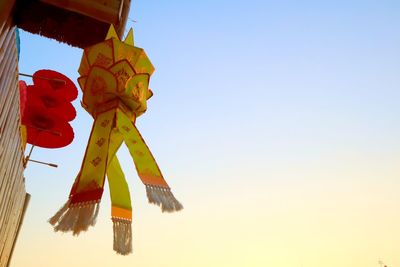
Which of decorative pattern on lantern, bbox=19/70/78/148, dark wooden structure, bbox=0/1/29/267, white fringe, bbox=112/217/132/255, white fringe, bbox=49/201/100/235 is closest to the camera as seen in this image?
white fringe, bbox=49/201/100/235

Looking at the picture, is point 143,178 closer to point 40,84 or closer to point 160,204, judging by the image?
point 160,204

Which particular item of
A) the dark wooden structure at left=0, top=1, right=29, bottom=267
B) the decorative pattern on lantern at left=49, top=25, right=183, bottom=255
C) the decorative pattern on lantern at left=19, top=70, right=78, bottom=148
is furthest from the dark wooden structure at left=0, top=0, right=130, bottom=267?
the decorative pattern on lantern at left=19, top=70, right=78, bottom=148

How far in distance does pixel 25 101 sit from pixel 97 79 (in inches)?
77.9

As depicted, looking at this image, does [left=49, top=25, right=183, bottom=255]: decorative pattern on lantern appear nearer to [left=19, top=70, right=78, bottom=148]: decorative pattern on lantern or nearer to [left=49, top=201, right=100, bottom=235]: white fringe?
[left=49, top=201, right=100, bottom=235]: white fringe

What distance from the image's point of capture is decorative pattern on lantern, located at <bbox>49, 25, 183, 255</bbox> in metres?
1.98

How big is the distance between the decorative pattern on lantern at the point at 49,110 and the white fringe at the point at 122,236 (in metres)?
2.37

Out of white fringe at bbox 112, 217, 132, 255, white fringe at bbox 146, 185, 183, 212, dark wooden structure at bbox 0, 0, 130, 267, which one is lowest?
white fringe at bbox 112, 217, 132, 255

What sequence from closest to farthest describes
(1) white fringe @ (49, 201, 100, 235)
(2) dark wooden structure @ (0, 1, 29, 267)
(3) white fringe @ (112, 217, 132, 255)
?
1. (1) white fringe @ (49, 201, 100, 235)
2. (3) white fringe @ (112, 217, 132, 255)
3. (2) dark wooden structure @ (0, 1, 29, 267)

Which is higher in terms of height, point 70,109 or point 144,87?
point 70,109

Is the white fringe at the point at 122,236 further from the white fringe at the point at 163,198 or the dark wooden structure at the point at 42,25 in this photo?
the dark wooden structure at the point at 42,25

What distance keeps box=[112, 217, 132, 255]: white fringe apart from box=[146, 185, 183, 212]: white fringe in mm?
210

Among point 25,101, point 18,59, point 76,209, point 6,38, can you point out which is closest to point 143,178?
point 76,209

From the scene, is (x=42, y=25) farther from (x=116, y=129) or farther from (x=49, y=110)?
(x=49, y=110)

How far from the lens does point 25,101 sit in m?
3.81
